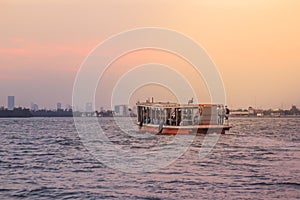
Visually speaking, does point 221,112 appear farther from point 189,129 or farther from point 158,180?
point 158,180

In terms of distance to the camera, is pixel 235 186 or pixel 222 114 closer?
pixel 235 186

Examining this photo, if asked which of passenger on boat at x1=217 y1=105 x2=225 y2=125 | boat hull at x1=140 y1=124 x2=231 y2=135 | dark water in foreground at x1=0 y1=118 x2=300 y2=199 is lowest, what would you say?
dark water in foreground at x1=0 y1=118 x2=300 y2=199

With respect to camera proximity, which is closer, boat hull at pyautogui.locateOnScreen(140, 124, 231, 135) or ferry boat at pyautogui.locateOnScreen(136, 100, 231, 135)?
boat hull at pyautogui.locateOnScreen(140, 124, 231, 135)

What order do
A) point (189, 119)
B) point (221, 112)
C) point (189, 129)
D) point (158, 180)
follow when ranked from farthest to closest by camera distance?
point (221, 112), point (189, 119), point (189, 129), point (158, 180)

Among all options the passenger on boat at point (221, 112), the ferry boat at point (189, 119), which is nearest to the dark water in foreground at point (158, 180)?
the ferry boat at point (189, 119)

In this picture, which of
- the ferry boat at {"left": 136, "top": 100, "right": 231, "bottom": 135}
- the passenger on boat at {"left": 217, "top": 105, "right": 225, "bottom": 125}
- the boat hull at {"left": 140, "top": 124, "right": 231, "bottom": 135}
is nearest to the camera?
the boat hull at {"left": 140, "top": 124, "right": 231, "bottom": 135}

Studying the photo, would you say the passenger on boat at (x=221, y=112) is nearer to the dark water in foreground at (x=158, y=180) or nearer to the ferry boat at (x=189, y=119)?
the ferry boat at (x=189, y=119)

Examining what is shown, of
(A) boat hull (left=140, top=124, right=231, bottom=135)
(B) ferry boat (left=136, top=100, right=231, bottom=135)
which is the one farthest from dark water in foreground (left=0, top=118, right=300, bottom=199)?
(B) ferry boat (left=136, top=100, right=231, bottom=135)

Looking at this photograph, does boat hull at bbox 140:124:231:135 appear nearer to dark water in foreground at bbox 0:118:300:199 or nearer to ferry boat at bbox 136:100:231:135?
ferry boat at bbox 136:100:231:135

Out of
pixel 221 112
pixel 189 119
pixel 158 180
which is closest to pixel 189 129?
pixel 189 119

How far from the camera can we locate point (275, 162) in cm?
3581

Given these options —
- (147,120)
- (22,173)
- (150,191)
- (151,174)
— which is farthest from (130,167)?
(147,120)

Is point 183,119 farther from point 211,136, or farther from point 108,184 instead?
point 108,184

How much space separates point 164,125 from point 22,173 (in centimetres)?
4020
